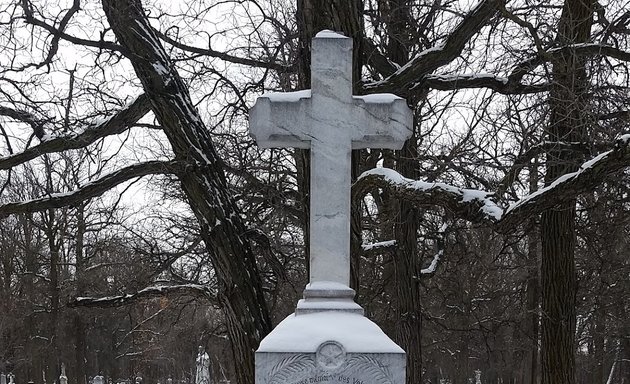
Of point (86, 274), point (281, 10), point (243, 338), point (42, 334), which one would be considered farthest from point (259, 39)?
point (42, 334)

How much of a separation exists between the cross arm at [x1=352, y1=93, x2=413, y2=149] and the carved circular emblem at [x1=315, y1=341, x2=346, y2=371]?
4.20 feet

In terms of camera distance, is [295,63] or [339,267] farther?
[295,63]

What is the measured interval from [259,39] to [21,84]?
3.18m

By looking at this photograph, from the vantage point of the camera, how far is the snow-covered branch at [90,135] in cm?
781

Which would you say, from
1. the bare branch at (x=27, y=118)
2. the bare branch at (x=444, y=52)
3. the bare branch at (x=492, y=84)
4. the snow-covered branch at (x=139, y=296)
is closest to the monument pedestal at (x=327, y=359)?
the bare branch at (x=444, y=52)

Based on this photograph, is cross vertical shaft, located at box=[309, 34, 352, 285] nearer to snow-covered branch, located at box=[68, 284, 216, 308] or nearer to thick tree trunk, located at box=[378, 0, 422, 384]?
snow-covered branch, located at box=[68, 284, 216, 308]

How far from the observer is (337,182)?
4207 mm

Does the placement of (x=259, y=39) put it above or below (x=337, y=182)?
above

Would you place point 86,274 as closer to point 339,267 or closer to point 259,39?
point 259,39

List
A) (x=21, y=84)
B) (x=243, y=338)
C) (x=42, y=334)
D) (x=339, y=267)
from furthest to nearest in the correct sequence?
(x=42, y=334) → (x=21, y=84) → (x=243, y=338) → (x=339, y=267)

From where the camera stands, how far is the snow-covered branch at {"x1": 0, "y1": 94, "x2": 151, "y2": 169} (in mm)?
7812

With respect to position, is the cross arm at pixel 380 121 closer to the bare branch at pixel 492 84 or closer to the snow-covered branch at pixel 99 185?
the bare branch at pixel 492 84

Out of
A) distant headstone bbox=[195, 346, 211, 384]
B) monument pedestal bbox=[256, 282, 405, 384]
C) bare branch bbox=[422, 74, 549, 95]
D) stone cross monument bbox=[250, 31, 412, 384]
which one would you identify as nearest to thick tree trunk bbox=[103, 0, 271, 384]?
bare branch bbox=[422, 74, 549, 95]

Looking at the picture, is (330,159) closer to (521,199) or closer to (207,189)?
(521,199)
